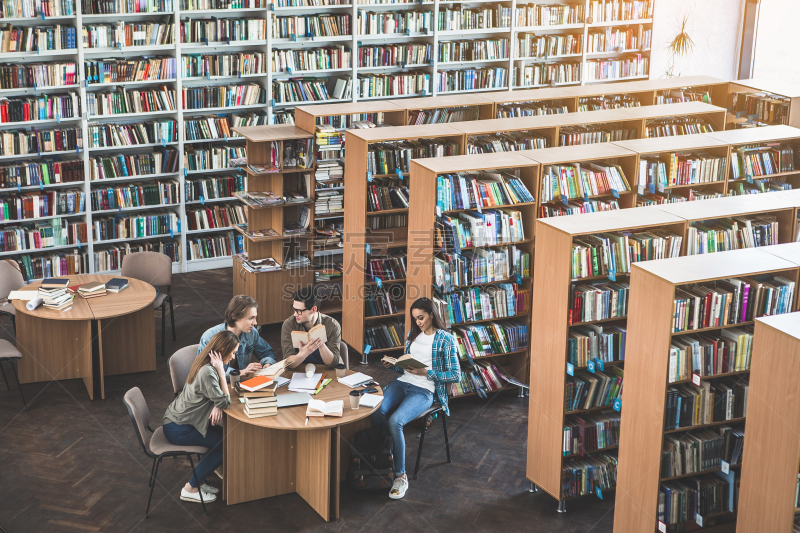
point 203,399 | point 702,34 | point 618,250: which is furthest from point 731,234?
point 702,34

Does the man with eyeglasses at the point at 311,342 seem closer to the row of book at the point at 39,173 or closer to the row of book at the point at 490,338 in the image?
the row of book at the point at 490,338

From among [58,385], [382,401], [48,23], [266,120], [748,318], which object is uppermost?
[48,23]

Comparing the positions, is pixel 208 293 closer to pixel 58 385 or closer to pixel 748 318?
pixel 58 385

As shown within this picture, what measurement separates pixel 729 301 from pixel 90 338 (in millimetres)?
5295

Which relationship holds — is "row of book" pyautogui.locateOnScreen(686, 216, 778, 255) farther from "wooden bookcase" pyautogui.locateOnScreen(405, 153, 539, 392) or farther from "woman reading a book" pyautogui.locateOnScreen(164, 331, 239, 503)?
"woman reading a book" pyautogui.locateOnScreen(164, 331, 239, 503)

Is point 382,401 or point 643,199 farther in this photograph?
point 643,199

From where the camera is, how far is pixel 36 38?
919 cm

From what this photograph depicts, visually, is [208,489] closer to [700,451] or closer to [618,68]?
[700,451]

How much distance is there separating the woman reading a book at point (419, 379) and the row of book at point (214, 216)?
15.7ft

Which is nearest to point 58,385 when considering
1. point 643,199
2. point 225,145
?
point 225,145

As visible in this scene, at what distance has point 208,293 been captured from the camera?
9852mm

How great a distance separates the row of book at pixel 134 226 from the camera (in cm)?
995

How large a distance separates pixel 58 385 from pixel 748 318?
5867 mm

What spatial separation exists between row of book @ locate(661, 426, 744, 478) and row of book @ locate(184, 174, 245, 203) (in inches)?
261
